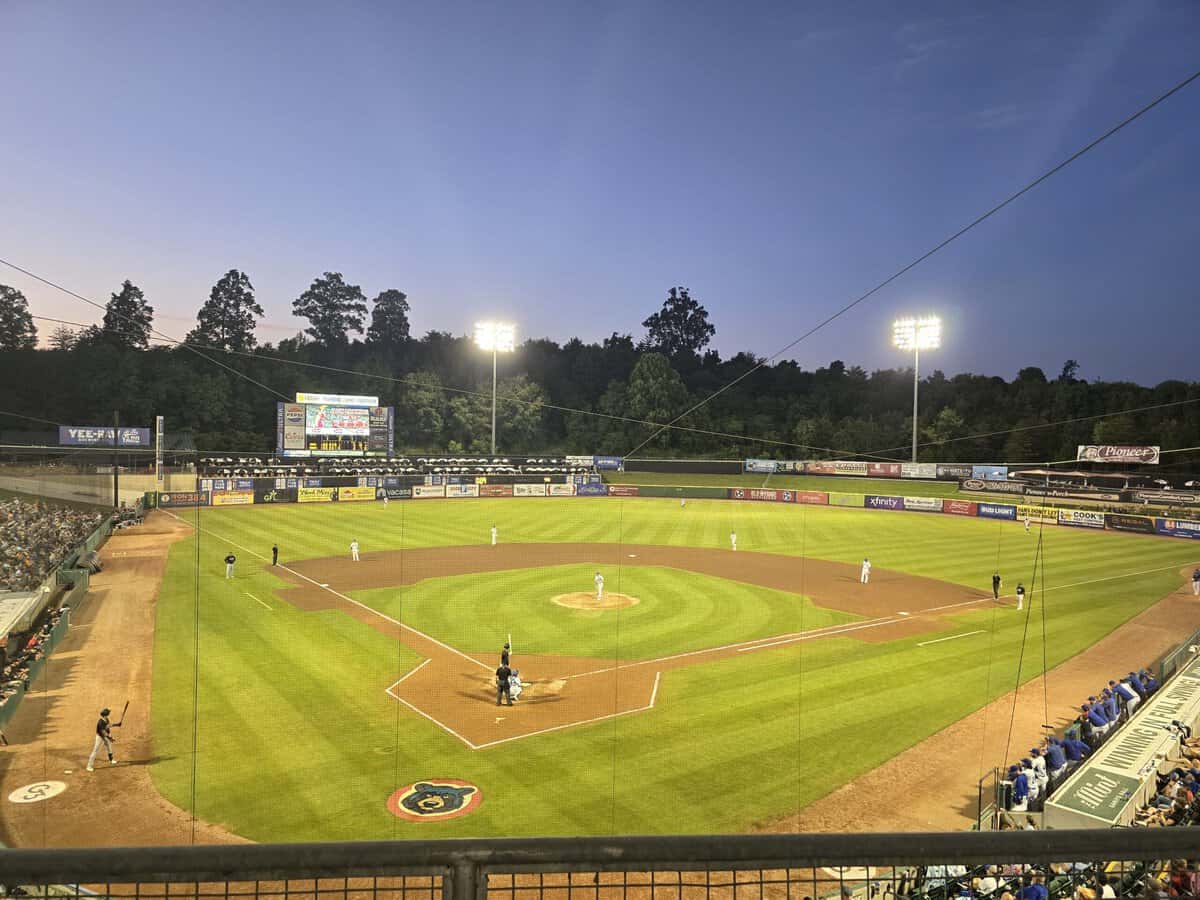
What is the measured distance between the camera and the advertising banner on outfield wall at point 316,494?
Answer: 51.0m

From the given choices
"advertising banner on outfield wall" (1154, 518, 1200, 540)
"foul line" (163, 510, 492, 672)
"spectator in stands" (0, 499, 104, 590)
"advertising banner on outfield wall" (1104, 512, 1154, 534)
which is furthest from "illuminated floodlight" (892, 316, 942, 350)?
"spectator in stands" (0, 499, 104, 590)

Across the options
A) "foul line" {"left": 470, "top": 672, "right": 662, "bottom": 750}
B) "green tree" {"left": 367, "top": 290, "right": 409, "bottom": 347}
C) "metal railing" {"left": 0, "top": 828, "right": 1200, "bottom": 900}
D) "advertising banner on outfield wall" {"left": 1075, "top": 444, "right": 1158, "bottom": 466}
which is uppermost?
"green tree" {"left": 367, "top": 290, "right": 409, "bottom": 347}

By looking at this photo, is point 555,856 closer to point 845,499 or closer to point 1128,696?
point 1128,696

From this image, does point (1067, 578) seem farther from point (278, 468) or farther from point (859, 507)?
point (278, 468)

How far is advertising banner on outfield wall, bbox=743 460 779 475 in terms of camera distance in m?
61.2

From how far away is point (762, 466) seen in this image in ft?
207

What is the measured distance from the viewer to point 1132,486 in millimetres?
45094

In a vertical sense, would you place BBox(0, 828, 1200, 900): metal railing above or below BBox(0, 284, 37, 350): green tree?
below

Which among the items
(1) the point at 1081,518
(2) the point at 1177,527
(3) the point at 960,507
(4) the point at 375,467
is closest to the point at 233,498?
(4) the point at 375,467

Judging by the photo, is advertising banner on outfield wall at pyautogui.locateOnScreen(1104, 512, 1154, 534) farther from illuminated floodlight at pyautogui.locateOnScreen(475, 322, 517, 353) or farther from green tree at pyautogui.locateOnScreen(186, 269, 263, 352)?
green tree at pyautogui.locateOnScreen(186, 269, 263, 352)

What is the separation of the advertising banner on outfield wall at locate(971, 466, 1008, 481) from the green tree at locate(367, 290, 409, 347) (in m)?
74.4

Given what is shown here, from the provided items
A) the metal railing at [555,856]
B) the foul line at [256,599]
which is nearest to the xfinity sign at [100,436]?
the foul line at [256,599]

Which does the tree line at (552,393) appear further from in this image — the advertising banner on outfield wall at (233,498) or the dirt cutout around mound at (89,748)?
the dirt cutout around mound at (89,748)

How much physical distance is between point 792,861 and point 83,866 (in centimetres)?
169
